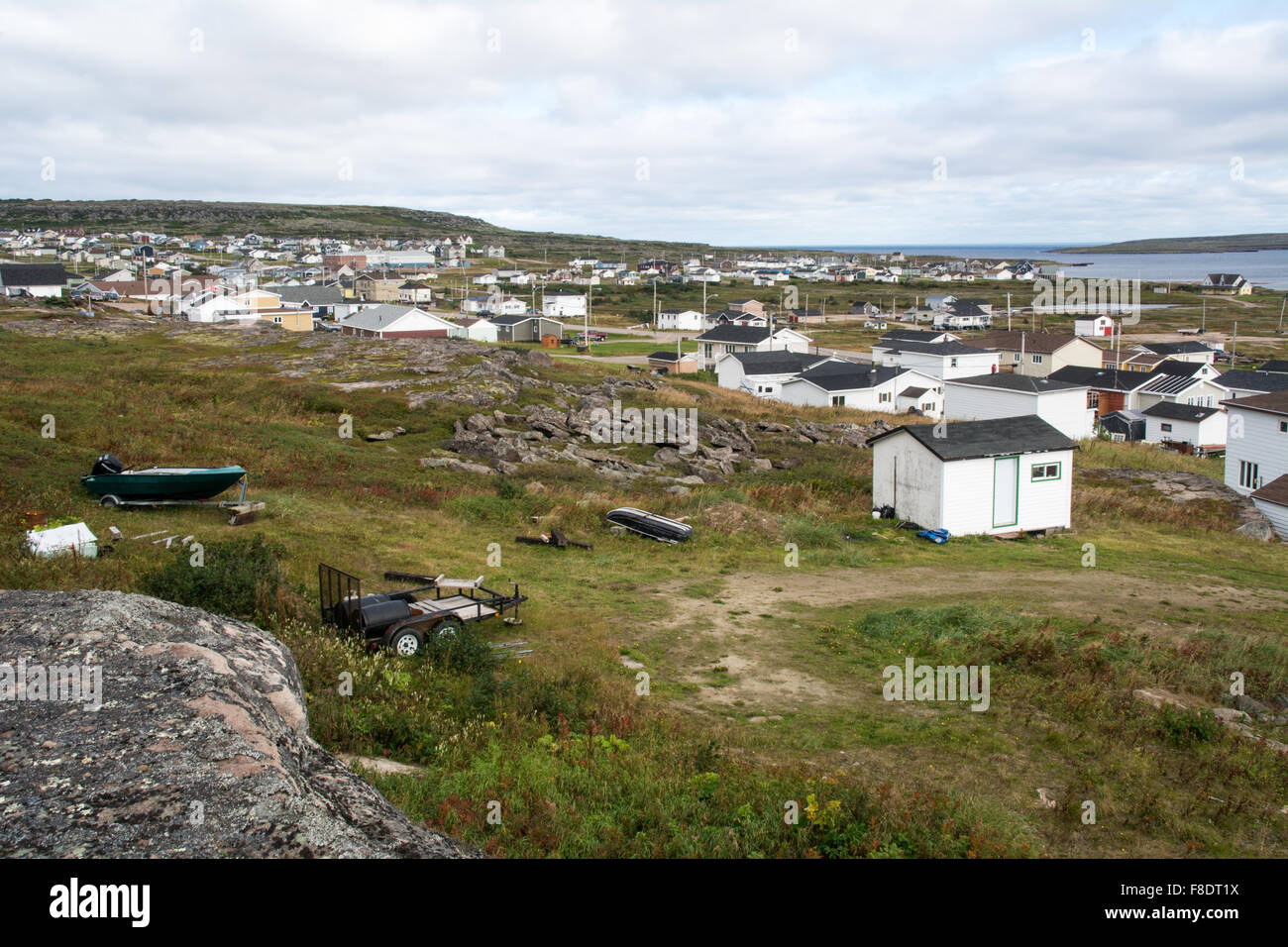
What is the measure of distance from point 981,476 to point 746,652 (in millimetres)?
15369

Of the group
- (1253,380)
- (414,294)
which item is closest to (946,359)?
(1253,380)

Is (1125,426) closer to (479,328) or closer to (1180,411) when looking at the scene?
(1180,411)

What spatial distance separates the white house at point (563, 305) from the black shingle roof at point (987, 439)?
3673 inches

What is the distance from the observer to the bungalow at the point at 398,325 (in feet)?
244

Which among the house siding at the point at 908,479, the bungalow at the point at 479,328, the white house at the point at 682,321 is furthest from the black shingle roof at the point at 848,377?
the white house at the point at 682,321

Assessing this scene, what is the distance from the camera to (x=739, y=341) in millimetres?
79375

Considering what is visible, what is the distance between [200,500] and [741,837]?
17841mm

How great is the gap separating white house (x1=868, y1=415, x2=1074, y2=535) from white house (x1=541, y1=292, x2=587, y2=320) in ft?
306

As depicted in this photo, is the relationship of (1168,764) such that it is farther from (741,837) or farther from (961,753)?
(741,837)

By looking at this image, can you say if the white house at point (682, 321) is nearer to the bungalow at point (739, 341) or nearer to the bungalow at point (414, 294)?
the bungalow at point (739, 341)

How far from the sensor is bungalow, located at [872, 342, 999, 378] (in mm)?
68375
